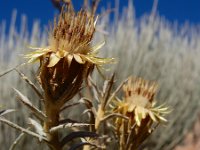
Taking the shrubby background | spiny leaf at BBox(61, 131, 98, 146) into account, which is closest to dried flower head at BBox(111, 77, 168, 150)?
spiny leaf at BBox(61, 131, 98, 146)

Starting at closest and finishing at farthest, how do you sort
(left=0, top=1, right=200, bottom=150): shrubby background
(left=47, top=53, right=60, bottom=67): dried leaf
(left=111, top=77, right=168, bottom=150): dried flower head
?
1. (left=47, top=53, right=60, bottom=67): dried leaf
2. (left=111, top=77, right=168, bottom=150): dried flower head
3. (left=0, top=1, right=200, bottom=150): shrubby background

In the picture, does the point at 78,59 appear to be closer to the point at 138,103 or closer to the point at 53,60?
the point at 53,60

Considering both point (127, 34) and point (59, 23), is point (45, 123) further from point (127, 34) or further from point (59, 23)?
point (127, 34)

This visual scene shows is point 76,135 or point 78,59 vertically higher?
point 78,59

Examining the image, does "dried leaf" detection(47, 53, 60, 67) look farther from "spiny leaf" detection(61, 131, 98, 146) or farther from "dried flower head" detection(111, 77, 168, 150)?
"dried flower head" detection(111, 77, 168, 150)

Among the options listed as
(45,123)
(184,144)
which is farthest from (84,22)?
(184,144)

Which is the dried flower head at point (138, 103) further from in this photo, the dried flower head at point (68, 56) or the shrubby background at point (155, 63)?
the shrubby background at point (155, 63)

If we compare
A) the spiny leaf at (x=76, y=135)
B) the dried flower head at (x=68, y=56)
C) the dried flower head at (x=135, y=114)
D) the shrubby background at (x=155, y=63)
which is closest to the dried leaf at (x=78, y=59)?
the dried flower head at (x=68, y=56)

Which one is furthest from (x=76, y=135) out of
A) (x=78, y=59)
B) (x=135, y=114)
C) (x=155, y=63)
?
(x=155, y=63)
